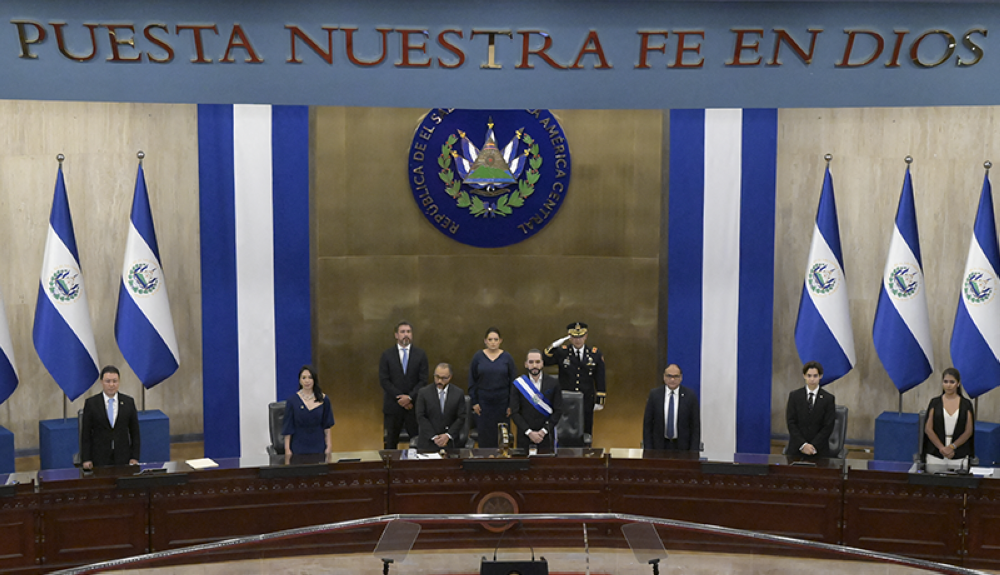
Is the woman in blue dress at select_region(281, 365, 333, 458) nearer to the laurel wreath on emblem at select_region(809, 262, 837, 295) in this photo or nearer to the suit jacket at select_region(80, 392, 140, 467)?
the suit jacket at select_region(80, 392, 140, 467)

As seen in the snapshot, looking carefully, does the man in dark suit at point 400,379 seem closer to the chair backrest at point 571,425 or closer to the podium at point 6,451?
the chair backrest at point 571,425

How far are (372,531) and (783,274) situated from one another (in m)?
5.29

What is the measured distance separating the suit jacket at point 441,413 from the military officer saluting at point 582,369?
4.12 ft

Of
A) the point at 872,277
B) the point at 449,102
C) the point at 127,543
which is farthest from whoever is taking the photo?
the point at 872,277

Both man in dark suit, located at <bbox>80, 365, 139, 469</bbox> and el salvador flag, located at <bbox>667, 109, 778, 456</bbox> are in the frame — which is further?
el salvador flag, located at <bbox>667, 109, 778, 456</bbox>

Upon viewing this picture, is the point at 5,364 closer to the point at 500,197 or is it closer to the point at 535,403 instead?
the point at 535,403

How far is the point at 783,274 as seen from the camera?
875 centimetres

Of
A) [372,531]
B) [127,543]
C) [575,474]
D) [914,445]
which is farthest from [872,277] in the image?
[127,543]

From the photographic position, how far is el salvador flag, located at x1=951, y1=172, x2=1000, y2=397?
7.77 metres

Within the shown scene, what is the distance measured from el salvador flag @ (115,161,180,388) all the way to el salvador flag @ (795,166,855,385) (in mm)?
5331

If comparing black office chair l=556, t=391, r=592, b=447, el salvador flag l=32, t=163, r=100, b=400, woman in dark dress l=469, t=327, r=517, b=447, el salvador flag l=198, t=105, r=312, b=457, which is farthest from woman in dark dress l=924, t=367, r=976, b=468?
el salvador flag l=32, t=163, r=100, b=400

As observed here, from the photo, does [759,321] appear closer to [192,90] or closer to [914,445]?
[914,445]

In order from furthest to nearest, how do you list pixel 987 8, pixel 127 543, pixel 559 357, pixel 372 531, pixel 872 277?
pixel 872 277 → pixel 559 357 → pixel 987 8 → pixel 127 543 → pixel 372 531

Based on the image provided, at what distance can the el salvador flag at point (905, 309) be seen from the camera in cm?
795
